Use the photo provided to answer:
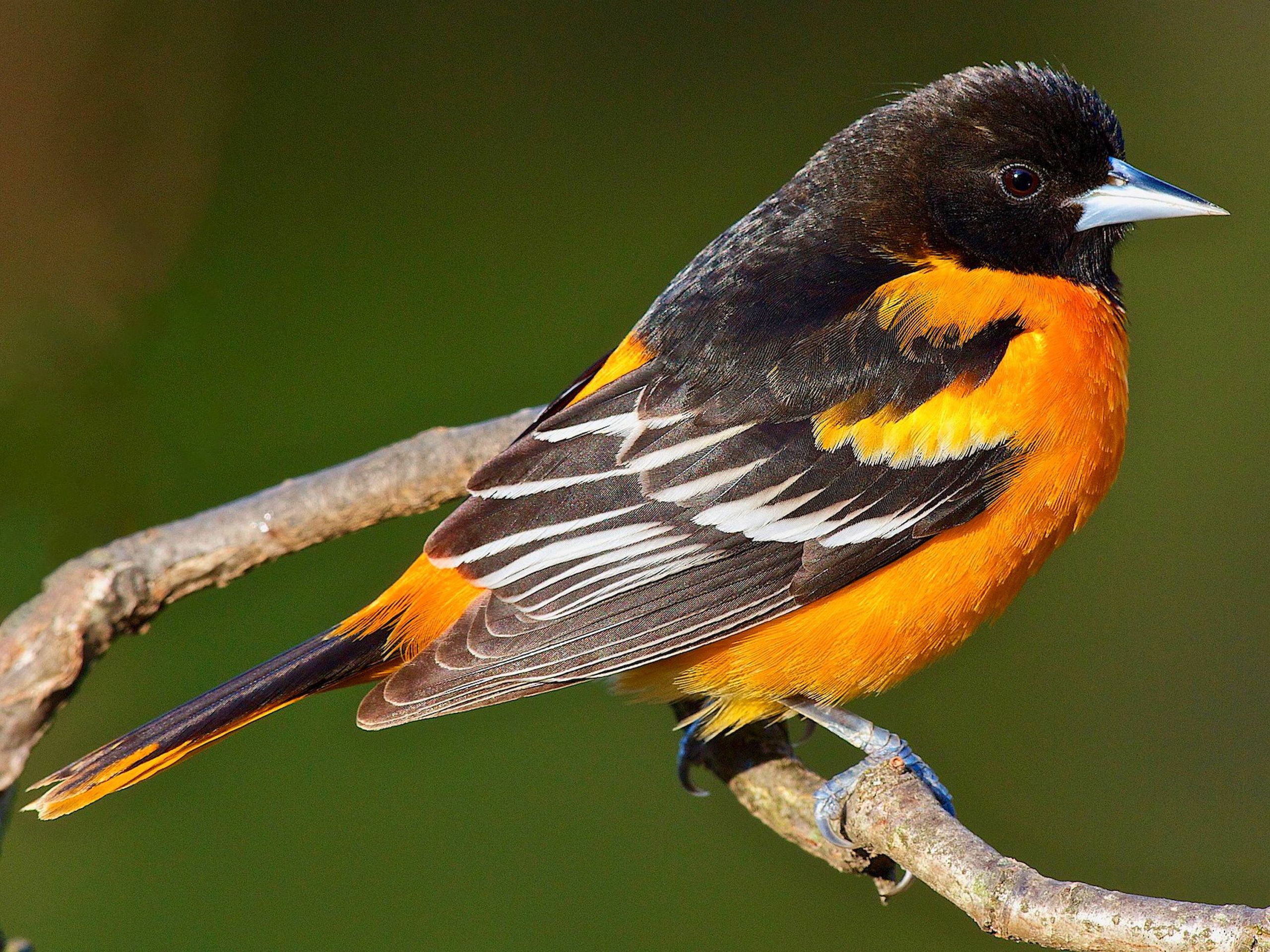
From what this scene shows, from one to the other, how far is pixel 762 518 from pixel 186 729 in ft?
3.33

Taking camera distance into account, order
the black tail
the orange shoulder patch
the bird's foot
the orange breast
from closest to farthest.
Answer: the black tail → the orange breast → the orange shoulder patch → the bird's foot

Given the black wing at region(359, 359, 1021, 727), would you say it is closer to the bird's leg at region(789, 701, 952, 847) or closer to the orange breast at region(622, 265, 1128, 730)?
the orange breast at region(622, 265, 1128, 730)

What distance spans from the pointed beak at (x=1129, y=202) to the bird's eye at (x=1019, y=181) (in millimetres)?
79

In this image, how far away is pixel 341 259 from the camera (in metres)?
4.02

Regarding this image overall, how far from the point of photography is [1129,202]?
96.8 inches

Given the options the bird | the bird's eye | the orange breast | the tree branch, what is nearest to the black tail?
the bird

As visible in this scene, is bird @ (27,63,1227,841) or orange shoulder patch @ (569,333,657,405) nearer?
bird @ (27,63,1227,841)

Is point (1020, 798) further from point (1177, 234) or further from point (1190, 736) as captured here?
point (1177, 234)

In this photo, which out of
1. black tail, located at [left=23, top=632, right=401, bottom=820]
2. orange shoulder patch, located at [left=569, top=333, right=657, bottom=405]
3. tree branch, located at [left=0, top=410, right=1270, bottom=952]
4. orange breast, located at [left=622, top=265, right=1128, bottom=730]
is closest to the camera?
tree branch, located at [left=0, top=410, right=1270, bottom=952]

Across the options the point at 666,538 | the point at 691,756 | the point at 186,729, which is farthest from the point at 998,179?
the point at 186,729

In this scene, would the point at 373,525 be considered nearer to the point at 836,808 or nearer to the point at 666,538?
the point at 666,538

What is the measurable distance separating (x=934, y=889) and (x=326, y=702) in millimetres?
1921

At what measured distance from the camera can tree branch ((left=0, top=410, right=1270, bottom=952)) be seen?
5.66 feet

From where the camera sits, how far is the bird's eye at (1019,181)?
8.13ft
